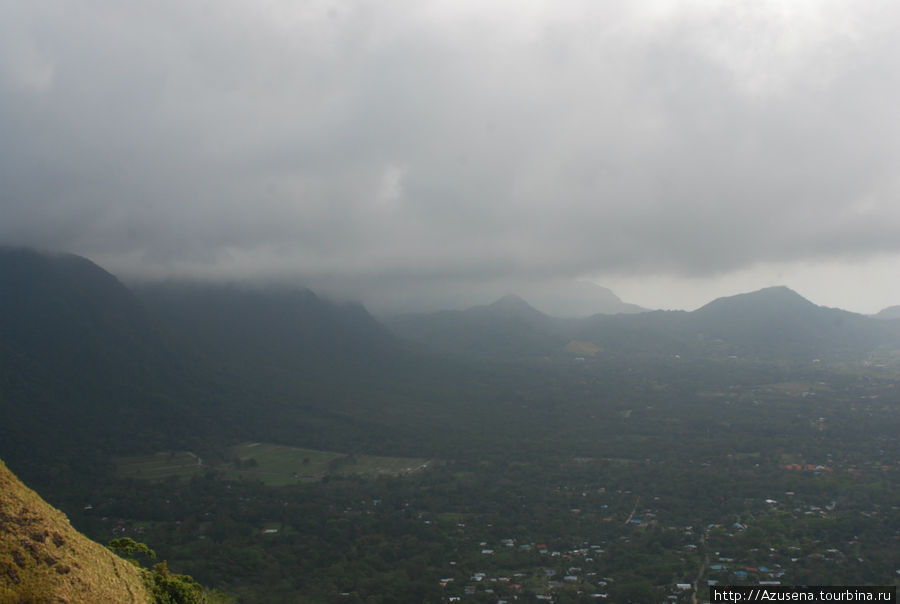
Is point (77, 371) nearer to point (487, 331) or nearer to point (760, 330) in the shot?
point (487, 331)

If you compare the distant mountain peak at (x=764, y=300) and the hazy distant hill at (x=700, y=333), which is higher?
the distant mountain peak at (x=764, y=300)

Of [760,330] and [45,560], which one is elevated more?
[760,330]

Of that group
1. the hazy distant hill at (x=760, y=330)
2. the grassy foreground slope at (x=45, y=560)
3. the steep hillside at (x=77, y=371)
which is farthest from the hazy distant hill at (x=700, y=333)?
the grassy foreground slope at (x=45, y=560)

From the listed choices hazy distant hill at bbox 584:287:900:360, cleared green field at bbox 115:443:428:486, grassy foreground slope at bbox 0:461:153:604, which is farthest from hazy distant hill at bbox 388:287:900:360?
grassy foreground slope at bbox 0:461:153:604

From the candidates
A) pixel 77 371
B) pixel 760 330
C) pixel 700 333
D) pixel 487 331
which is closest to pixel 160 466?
pixel 77 371

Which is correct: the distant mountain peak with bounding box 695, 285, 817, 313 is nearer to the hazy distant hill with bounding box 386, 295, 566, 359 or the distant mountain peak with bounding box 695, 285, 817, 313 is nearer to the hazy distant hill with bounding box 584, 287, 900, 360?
the hazy distant hill with bounding box 584, 287, 900, 360

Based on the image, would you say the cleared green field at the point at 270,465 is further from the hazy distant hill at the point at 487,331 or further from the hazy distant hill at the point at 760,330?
the hazy distant hill at the point at 760,330

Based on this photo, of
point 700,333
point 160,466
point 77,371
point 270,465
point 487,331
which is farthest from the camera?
point 487,331
